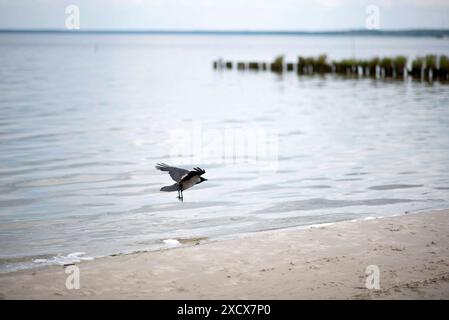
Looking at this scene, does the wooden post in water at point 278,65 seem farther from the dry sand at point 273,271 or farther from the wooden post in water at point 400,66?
the dry sand at point 273,271

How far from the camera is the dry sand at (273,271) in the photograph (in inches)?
244

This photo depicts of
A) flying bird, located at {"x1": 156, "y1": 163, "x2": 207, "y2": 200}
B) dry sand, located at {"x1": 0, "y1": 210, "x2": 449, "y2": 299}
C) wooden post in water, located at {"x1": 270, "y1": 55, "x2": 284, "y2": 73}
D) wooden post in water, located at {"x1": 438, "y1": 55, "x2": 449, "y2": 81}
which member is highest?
wooden post in water, located at {"x1": 270, "y1": 55, "x2": 284, "y2": 73}

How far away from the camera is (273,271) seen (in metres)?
6.91

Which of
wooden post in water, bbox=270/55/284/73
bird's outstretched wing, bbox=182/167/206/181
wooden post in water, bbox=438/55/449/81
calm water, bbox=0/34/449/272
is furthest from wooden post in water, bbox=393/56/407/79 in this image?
bird's outstretched wing, bbox=182/167/206/181

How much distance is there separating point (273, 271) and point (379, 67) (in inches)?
2244

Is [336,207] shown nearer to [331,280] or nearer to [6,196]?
[331,280]

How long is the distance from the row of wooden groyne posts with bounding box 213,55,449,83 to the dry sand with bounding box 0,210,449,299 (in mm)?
47461

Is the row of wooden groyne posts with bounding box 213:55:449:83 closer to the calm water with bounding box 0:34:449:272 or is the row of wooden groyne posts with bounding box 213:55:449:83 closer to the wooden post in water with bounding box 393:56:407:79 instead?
the wooden post in water with bounding box 393:56:407:79

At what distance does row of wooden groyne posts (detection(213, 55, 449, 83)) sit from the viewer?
55750 millimetres

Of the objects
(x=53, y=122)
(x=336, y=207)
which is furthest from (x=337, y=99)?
(x=336, y=207)

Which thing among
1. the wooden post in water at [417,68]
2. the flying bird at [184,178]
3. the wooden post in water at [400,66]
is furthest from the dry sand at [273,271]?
the wooden post in water at [400,66]

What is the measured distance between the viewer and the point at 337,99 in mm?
38562

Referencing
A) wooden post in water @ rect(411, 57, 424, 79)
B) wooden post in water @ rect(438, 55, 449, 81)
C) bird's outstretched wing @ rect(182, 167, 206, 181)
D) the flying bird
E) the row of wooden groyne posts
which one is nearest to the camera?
bird's outstretched wing @ rect(182, 167, 206, 181)
